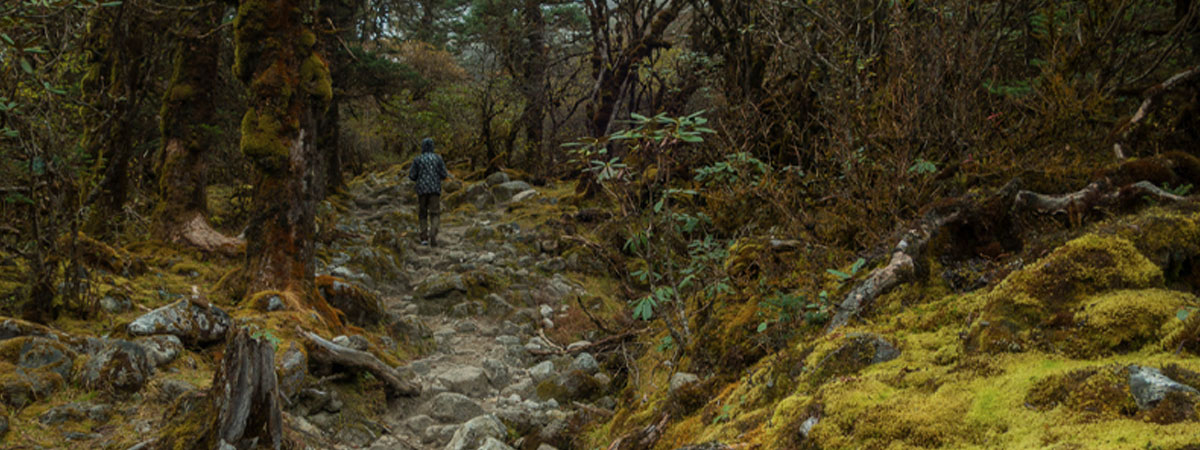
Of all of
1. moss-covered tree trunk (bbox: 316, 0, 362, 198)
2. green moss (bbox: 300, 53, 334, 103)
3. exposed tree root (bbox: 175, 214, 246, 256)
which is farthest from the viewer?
moss-covered tree trunk (bbox: 316, 0, 362, 198)

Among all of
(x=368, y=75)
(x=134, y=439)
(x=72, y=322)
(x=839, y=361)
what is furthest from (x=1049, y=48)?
(x=368, y=75)

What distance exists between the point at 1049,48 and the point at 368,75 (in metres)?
12.7

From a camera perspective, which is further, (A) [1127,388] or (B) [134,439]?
(B) [134,439]

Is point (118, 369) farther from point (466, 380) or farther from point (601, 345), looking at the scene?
point (601, 345)

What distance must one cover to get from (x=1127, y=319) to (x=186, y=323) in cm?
527

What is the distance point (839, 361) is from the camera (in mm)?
2488

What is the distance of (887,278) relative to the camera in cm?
300

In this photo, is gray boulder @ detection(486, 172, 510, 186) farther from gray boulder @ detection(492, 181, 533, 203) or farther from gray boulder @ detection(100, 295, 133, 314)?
gray boulder @ detection(100, 295, 133, 314)

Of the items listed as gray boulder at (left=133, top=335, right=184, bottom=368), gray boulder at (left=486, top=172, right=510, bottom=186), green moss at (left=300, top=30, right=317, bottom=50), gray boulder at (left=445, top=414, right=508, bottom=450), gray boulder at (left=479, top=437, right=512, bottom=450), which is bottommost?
gray boulder at (left=445, top=414, right=508, bottom=450)

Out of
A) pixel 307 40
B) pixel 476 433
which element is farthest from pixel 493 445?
pixel 307 40

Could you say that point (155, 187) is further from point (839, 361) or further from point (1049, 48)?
point (1049, 48)

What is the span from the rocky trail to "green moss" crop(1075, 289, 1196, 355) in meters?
2.96

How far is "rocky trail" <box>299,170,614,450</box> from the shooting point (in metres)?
4.40

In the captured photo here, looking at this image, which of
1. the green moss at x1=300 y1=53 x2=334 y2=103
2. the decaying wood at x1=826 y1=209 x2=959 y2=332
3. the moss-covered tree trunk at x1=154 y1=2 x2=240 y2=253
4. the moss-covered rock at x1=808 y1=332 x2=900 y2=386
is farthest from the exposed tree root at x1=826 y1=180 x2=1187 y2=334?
the moss-covered tree trunk at x1=154 y1=2 x2=240 y2=253
